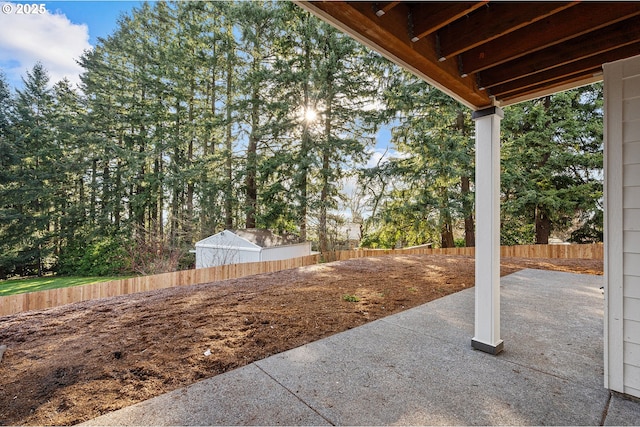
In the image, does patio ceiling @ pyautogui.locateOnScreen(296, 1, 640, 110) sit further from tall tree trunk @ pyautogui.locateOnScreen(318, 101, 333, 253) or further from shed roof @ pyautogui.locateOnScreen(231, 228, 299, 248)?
tall tree trunk @ pyautogui.locateOnScreen(318, 101, 333, 253)

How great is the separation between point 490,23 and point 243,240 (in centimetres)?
922

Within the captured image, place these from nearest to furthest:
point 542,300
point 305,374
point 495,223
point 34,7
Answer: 1. point 305,374
2. point 495,223
3. point 34,7
4. point 542,300

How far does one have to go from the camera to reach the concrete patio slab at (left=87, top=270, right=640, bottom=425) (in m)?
1.57

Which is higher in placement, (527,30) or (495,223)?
(527,30)

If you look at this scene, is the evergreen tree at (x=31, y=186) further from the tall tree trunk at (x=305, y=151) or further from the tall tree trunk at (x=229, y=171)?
the tall tree trunk at (x=305, y=151)

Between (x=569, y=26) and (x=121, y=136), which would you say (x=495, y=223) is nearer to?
(x=569, y=26)

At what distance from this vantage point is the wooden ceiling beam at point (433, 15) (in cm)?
147

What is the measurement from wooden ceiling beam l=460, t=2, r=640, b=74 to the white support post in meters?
0.46

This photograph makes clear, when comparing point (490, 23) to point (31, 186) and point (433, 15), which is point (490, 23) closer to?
point (433, 15)

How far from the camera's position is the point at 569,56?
6.06 ft

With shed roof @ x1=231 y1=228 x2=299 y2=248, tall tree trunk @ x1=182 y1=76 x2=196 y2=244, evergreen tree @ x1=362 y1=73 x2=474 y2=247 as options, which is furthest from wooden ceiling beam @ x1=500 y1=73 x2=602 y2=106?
tall tree trunk @ x1=182 y1=76 x2=196 y2=244

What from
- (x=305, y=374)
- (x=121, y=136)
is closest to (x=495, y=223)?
(x=305, y=374)

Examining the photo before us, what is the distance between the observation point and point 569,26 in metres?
1.61

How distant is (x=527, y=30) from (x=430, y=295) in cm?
323
